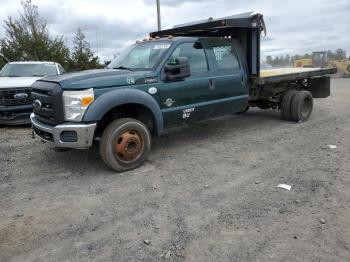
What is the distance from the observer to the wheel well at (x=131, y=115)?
216 inches

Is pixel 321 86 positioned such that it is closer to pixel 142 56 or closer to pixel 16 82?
pixel 142 56

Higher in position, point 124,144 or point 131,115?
point 131,115

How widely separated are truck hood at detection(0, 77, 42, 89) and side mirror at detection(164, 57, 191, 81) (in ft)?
13.9

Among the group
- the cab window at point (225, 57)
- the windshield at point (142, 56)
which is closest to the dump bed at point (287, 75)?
the cab window at point (225, 57)

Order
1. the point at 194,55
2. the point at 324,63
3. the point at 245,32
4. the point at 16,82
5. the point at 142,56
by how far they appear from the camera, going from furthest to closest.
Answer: the point at 324,63, the point at 16,82, the point at 245,32, the point at 194,55, the point at 142,56

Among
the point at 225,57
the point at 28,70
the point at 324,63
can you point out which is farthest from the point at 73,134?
the point at 324,63

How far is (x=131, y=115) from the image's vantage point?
5.82 meters

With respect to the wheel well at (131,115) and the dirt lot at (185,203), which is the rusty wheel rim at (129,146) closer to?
the dirt lot at (185,203)

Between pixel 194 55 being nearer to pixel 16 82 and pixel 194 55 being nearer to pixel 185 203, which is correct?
pixel 185 203

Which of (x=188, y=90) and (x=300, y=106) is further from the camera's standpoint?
(x=300, y=106)

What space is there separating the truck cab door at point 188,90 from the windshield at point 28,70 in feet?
16.4

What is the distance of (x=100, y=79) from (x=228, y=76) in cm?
266

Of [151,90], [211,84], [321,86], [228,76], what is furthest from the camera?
[321,86]

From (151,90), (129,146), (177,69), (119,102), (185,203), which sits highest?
(177,69)
